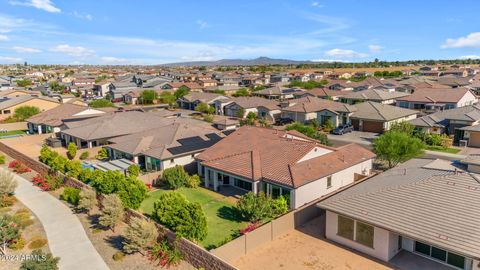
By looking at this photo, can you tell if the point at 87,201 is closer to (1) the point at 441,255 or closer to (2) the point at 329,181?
(2) the point at 329,181

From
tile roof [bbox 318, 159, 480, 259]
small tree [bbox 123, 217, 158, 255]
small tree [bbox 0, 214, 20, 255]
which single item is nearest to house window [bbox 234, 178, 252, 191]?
tile roof [bbox 318, 159, 480, 259]

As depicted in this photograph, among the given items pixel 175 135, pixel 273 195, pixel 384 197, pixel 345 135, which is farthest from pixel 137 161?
pixel 345 135

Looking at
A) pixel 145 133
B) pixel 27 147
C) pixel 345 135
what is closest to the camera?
pixel 145 133

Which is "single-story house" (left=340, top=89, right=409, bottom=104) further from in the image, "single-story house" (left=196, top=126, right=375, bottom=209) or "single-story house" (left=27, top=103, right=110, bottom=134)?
"single-story house" (left=27, top=103, right=110, bottom=134)

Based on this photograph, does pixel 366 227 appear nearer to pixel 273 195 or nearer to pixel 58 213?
pixel 273 195

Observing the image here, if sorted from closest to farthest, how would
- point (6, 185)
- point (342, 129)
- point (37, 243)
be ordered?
point (37, 243), point (6, 185), point (342, 129)

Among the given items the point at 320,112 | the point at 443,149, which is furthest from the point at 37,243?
the point at 320,112

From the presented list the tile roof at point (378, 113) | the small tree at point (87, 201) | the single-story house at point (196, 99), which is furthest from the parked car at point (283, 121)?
the small tree at point (87, 201)

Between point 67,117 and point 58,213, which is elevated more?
point 67,117
